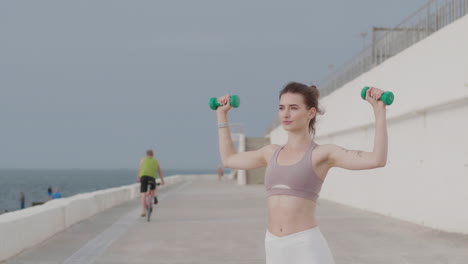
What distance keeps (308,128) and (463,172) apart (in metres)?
9.74

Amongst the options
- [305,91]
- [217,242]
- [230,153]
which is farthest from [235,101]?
[217,242]

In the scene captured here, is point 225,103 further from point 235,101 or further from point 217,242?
point 217,242

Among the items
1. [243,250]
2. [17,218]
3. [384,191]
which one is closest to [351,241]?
[243,250]

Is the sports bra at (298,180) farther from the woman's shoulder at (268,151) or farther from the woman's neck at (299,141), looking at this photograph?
the woman's shoulder at (268,151)

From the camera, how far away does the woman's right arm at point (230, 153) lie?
381 centimetres

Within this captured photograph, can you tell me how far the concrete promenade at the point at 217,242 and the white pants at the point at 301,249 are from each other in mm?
5789

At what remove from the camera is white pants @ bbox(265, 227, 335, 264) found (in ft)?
11.1

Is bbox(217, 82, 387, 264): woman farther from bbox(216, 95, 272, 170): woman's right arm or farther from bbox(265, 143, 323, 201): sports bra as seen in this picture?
bbox(216, 95, 272, 170): woman's right arm

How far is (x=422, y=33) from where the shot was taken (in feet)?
56.0

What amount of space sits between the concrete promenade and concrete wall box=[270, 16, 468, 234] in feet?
1.96

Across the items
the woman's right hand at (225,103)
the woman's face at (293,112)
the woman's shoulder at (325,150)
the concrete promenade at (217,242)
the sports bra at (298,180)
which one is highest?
the woman's right hand at (225,103)

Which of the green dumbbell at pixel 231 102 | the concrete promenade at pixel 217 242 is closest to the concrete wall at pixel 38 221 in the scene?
the concrete promenade at pixel 217 242

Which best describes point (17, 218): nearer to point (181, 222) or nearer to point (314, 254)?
point (181, 222)

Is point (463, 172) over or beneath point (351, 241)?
over
